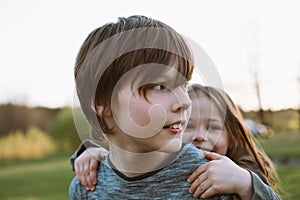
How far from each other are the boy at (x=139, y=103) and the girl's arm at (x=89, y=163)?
1.6 inches

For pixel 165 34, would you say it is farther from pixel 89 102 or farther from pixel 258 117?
pixel 258 117

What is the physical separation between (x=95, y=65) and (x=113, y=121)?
0.14 metres

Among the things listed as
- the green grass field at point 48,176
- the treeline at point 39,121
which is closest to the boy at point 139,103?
the green grass field at point 48,176

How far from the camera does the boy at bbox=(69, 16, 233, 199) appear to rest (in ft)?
3.71

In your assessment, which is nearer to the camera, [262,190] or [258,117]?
[262,190]

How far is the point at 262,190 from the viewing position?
1165 mm

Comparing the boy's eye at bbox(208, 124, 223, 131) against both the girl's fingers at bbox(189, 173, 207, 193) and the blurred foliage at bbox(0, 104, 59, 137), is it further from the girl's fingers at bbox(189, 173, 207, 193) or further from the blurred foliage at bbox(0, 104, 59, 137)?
the blurred foliage at bbox(0, 104, 59, 137)

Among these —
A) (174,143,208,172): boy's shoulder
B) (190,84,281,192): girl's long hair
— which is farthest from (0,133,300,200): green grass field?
(174,143,208,172): boy's shoulder

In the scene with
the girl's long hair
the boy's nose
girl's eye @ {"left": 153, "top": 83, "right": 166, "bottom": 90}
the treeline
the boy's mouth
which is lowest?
the treeline

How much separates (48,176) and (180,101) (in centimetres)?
451

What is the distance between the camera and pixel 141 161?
122cm

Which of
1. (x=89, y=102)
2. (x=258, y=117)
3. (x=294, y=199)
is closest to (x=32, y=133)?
→ (x=258, y=117)

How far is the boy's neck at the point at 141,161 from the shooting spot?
121 cm

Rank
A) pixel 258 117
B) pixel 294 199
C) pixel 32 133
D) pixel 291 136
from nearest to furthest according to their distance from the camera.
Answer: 1. pixel 294 199
2. pixel 258 117
3. pixel 291 136
4. pixel 32 133
